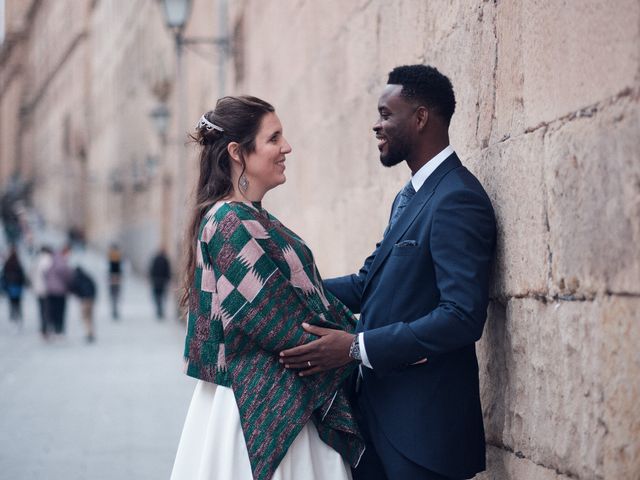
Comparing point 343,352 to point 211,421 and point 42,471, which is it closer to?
point 211,421

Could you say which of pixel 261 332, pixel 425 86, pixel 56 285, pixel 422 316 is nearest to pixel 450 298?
pixel 422 316

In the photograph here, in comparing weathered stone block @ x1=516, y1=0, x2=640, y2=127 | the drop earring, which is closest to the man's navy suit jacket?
weathered stone block @ x1=516, y1=0, x2=640, y2=127

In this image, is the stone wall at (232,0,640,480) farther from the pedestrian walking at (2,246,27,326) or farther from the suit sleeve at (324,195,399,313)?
the pedestrian walking at (2,246,27,326)

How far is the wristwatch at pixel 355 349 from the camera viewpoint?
10.6 ft

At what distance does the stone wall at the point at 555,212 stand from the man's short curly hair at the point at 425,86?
256 millimetres

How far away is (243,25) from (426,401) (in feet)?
34.6

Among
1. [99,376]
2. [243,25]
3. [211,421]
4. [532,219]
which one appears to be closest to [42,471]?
[211,421]

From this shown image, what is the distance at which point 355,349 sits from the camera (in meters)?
3.23

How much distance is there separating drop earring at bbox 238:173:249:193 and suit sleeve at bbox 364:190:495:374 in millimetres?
641

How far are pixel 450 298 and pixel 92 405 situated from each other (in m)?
8.09

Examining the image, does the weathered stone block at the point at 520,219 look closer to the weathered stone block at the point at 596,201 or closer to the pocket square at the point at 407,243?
the weathered stone block at the point at 596,201

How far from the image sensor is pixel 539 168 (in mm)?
3309

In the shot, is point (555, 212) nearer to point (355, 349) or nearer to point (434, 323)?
point (434, 323)

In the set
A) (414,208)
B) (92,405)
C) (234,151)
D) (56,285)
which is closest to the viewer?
(414,208)
